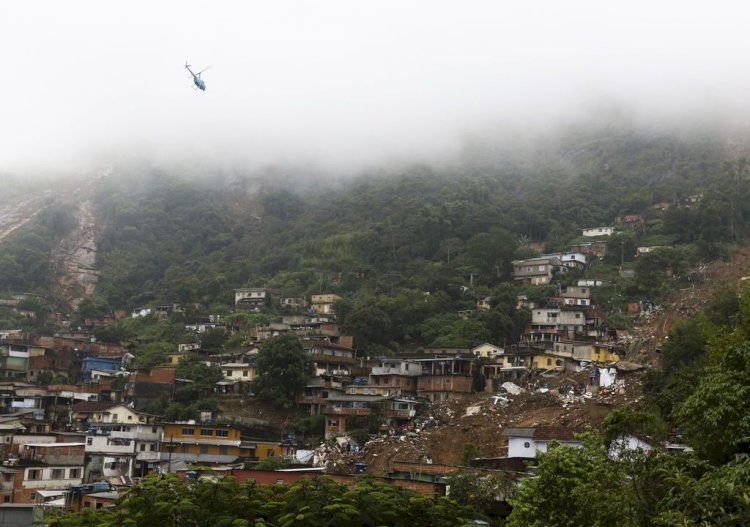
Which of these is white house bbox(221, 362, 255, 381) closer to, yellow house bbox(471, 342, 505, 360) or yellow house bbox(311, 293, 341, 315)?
yellow house bbox(471, 342, 505, 360)

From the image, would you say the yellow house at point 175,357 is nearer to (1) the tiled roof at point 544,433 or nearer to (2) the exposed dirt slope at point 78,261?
(2) the exposed dirt slope at point 78,261

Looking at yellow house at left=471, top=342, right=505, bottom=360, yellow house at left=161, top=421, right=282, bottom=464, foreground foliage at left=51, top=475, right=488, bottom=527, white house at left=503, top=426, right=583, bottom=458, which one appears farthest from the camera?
yellow house at left=471, top=342, right=505, bottom=360

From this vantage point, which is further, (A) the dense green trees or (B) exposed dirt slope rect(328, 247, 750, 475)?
(A) the dense green trees

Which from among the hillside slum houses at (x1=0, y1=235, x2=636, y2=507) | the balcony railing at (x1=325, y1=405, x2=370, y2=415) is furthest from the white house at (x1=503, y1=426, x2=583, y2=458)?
the balcony railing at (x1=325, y1=405, x2=370, y2=415)

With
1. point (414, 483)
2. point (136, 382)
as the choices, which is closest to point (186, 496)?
point (414, 483)

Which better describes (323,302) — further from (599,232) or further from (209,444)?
(209,444)

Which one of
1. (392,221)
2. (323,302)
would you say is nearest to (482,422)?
(323,302)
